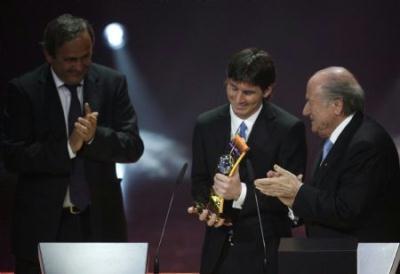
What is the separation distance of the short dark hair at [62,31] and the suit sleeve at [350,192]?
4.38 ft

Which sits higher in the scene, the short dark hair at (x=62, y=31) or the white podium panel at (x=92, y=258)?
the short dark hair at (x=62, y=31)

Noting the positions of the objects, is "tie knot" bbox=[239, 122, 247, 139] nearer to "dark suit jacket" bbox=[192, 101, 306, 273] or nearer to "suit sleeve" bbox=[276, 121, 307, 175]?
"dark suit jacket" bbox=[192, 101, 306, 273]

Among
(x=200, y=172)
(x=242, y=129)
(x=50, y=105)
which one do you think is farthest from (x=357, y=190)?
(x=50, y=105)

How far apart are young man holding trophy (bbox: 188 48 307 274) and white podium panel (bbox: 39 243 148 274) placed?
86 centimetres

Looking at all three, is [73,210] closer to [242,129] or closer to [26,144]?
[26,144]

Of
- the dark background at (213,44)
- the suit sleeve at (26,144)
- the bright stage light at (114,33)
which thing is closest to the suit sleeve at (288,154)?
the suit sleeve at (26,144)

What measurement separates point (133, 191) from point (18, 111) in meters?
1.21

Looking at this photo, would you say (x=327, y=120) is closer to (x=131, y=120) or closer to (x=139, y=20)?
(x=131, y=120)

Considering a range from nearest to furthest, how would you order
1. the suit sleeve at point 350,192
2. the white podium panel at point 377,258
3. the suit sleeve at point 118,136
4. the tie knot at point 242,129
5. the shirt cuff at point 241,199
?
1. the white podium panel at point 377,258
2. the suit sleeve at point 350,192
3. the shirt cuff at point 241,199
4. the tie knot at point 242,129
5. the suit sleeve at point 118,136

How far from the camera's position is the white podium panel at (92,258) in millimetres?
3031

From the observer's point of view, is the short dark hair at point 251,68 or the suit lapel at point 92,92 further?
the suit lapel at point 92,92

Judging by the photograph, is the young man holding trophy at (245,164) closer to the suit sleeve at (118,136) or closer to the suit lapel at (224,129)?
the suit lapel at (224,129)

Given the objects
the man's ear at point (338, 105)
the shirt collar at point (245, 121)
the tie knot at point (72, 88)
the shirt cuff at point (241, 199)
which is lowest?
the shirt cuff at point (241, 199)

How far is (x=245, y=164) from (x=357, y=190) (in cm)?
53
